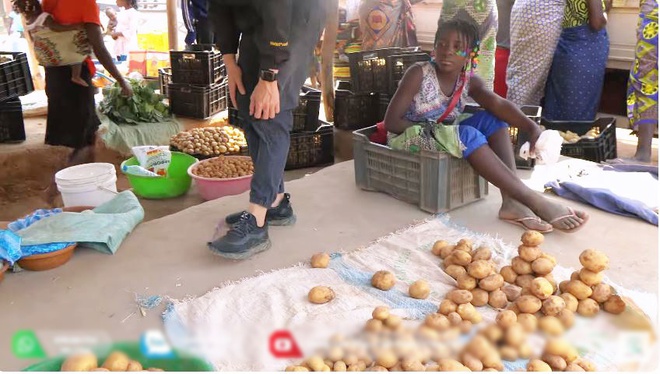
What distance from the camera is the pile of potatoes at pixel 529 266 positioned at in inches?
89.1

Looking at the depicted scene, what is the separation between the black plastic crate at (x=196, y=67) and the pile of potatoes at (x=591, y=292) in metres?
4.50

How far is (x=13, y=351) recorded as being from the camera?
6.42 ft

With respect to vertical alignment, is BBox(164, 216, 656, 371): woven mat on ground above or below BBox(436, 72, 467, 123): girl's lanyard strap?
below

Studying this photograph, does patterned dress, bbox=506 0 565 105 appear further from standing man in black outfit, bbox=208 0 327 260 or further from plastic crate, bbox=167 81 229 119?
plastic crate, bbox=167 81 229 119

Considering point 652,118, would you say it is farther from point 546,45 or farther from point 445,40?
point 445,40

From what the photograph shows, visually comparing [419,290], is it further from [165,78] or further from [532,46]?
[165,78]

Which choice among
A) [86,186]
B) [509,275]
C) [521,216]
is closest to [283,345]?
[509,275]

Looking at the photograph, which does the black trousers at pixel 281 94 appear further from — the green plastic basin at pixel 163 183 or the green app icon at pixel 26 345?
the green plastic basin at pixel 163 183

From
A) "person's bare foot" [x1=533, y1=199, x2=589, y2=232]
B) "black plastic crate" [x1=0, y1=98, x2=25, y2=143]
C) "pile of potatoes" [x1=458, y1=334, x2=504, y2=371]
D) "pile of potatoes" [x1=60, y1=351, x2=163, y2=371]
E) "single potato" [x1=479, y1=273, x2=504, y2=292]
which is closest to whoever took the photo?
"pile of potatoes" [x1=60, y1=351, x2=163, y2=371]

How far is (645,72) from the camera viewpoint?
4508mm

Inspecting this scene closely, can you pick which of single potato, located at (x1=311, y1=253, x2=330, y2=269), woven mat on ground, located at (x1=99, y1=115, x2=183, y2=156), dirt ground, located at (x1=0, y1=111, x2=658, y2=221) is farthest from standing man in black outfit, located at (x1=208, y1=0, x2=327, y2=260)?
woven mat on ground, located at (x1=99, y1=115, x2=183, y2=156)

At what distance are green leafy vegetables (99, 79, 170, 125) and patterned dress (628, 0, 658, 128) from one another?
4539 mm

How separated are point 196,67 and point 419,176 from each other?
3.53 metres

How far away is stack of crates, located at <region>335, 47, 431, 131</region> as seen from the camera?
5.13 meters
